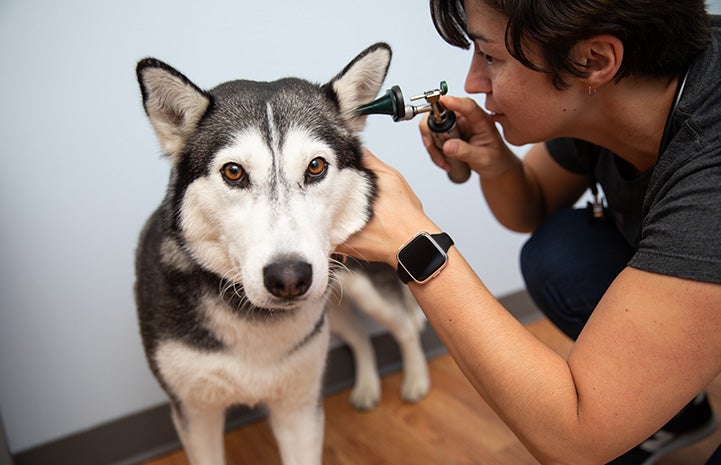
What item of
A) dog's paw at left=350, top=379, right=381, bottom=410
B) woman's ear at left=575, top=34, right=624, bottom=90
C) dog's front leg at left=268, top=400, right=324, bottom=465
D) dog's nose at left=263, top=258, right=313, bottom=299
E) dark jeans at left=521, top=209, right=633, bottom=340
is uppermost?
woman's ear at left=575, top=34, right=624, bottom=90

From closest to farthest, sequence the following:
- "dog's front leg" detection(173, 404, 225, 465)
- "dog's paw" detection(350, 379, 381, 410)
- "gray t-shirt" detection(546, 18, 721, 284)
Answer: "gray t-shirt" detection(546, 18, 721, 284)
"dog's front leg" detection(173, 404, 225, 465)
"dog's paw" detection(350, 379, 381, 410)

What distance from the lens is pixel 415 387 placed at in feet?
7.29

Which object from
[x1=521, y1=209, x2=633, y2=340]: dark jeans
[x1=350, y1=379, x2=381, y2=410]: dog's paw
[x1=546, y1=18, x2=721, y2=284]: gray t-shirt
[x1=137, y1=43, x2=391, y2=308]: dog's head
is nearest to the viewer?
[x1=546, y1=18, x2=721, y2=284]: gray t-shirt

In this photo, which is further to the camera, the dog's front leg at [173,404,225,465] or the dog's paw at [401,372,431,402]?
the dog's paw at [401,372,431,402]

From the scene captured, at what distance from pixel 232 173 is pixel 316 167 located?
17 cm

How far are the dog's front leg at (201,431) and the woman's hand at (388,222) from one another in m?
0.55

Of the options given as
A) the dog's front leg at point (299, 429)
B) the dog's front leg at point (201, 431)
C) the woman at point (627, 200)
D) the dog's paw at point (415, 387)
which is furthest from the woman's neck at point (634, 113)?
the dog's paw at point (415, 387)

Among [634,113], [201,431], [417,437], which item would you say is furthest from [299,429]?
[634,113]

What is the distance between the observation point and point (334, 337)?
2.30 metres

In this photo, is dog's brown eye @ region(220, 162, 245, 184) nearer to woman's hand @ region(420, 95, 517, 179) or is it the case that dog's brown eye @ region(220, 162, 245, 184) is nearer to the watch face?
the watch face

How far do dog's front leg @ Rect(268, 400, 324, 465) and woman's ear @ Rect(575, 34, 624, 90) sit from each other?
3.37 feet

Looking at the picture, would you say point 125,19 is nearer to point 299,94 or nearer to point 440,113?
point 299,94

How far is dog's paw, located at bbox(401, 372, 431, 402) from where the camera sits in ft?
7.23

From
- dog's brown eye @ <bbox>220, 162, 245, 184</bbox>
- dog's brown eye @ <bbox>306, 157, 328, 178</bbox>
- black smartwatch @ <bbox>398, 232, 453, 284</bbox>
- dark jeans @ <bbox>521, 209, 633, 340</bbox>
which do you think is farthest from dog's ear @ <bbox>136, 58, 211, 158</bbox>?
dark jeans @ <bbox>521, 209, 633, 340</bbox>
